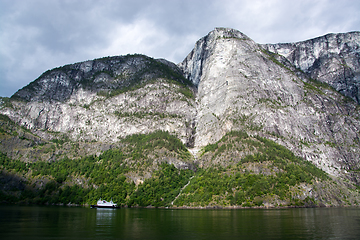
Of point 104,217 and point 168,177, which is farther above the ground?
point 168,177

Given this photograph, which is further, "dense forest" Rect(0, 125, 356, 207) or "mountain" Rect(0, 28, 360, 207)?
"mountain" Rect(0, 28, 360, 207)

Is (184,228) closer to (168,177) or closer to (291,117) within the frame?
(168,177)

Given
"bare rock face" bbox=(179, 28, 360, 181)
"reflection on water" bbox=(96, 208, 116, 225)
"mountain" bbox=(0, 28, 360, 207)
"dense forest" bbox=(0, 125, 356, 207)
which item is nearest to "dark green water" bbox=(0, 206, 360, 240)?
"reflection on water" bbox=(96, 208, 116, 225)

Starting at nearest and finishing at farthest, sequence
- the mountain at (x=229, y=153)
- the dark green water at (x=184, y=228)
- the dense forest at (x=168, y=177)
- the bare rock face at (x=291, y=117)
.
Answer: the dark green water at (x=184, y=228)
the dense forest at (x=168, y=177)
the mountain at (x=229, y=153)
the bare rock face at (x=291, y=117)

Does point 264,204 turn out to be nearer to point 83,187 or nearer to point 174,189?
point 174,189

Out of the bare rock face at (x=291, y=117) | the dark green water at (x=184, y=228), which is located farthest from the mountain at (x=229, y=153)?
the dark green water at (x=184, y=228)

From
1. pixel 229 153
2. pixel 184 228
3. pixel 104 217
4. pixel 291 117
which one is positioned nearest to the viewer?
pixel 184 228

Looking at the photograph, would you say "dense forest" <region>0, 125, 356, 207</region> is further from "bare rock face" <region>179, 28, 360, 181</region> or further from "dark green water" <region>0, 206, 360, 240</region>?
"dark green water" <region>0, 206, 360, 240</region>

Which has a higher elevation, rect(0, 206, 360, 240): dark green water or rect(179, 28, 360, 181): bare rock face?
rect(179, 28, 360, 181): bare rock face

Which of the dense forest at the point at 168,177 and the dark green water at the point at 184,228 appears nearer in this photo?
the dark green water at the point at 184,228

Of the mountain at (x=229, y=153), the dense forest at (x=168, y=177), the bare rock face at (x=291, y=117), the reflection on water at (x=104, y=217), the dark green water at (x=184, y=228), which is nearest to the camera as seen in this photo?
the dark green water at (x=184, y=228)

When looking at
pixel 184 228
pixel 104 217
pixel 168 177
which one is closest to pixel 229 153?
pixel 168 177

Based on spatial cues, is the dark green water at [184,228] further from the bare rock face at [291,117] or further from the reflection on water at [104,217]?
the bare rock face at [291,117]
